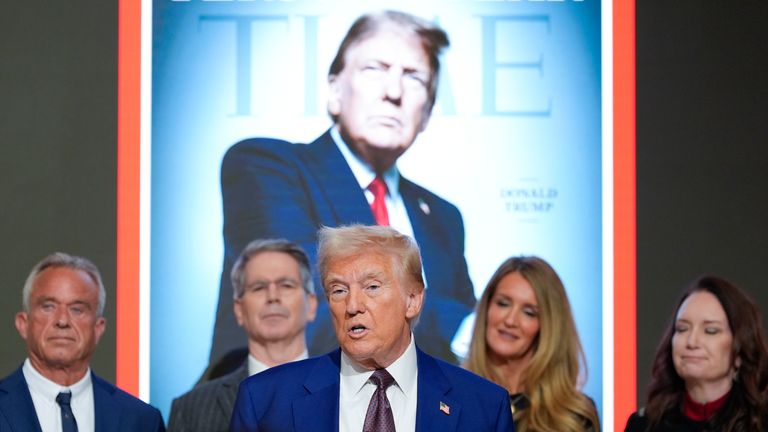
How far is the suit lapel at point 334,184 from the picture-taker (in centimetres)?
515

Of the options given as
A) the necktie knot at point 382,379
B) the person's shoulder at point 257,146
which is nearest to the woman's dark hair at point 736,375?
the necktie knot at point 382,379

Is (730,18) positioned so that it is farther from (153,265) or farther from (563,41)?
(153,265)

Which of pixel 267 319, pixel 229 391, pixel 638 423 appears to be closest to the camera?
pixel 638 423

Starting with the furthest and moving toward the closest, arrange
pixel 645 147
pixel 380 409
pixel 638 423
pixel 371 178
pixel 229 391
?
1. pixel 371 178
2. pixel 645 147
3. pixel 229 391
4. pixel 638 423
5. pixel 380 409

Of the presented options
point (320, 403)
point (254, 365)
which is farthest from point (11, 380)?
point (320, 403)

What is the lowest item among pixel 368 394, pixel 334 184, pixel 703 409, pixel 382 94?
pixel 703 409

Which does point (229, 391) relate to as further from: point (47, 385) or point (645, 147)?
point (645, 147)

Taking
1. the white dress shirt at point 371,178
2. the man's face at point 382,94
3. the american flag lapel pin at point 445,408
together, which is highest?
the man's face at point 382,94

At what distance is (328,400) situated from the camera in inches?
111

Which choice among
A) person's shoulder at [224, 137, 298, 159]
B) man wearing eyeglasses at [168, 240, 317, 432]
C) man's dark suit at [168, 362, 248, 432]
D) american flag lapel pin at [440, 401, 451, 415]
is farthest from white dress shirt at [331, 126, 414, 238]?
american flag lapel pin at [440, 401, 451, 415]

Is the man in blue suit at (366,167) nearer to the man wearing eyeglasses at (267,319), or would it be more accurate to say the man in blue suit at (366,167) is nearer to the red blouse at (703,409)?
the man wearing eyeglasses at (267,319)

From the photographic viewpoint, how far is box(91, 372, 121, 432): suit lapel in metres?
3.80

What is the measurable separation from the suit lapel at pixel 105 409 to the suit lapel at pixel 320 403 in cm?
122

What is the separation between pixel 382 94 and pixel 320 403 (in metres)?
2.59
